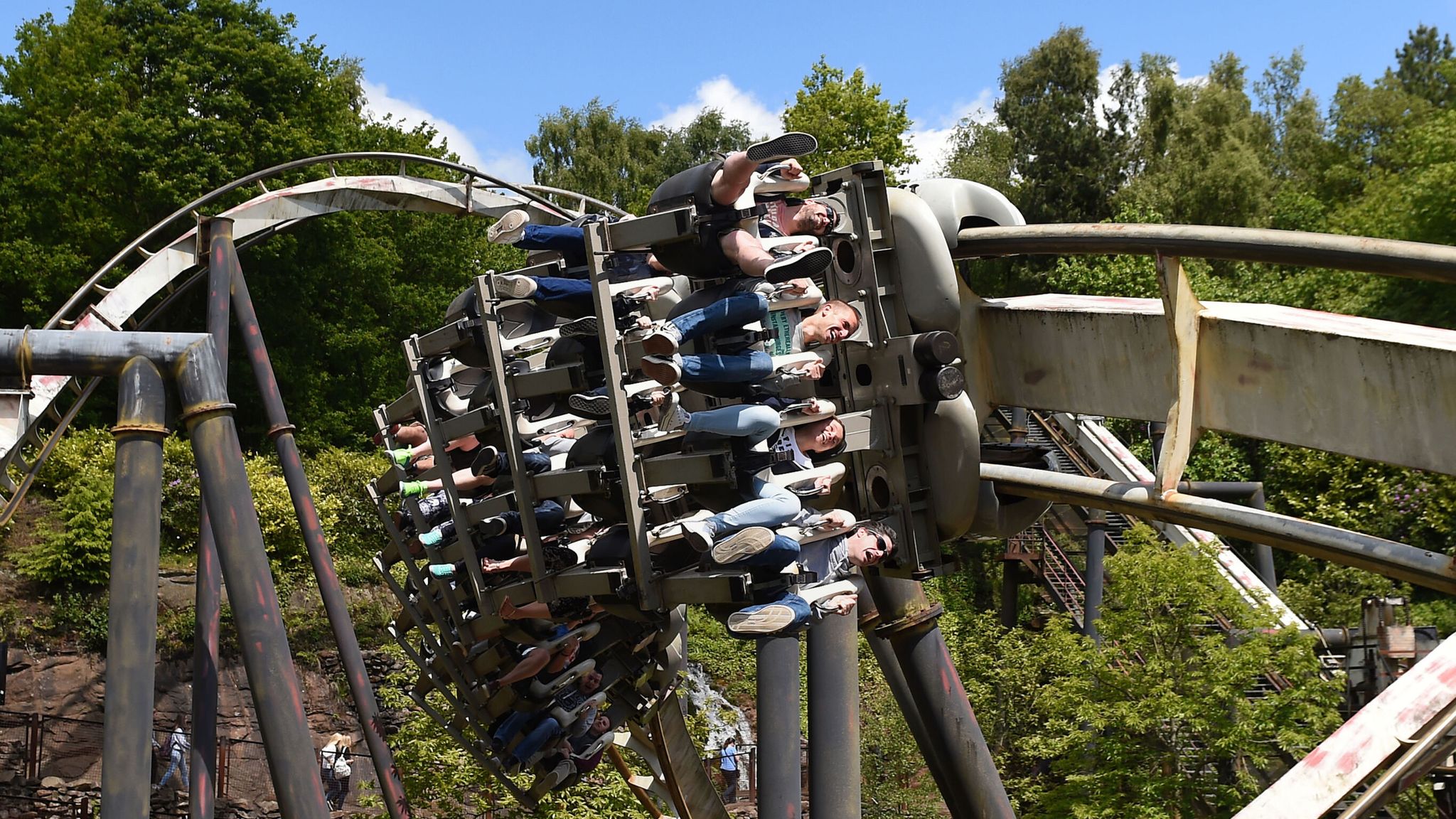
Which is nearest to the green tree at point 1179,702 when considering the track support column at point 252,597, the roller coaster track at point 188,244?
the roller coaster track at point 188,244

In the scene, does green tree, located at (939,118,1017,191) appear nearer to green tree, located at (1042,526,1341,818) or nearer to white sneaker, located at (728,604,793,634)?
green tree, located at (1042,526,1341,818)

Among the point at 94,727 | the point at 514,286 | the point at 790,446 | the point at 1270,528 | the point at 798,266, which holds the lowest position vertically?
the point at 94,727

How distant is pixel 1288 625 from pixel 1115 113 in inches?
1133

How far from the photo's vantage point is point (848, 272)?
21.9 feet

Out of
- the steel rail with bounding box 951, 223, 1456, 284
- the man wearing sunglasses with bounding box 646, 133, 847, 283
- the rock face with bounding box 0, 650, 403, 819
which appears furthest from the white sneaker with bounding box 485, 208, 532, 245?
the rock face with bounding box 0, 650, 403, 819

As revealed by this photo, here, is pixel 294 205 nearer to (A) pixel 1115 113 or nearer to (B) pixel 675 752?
(B) pixel 675 752

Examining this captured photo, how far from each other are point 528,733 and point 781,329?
4.50 m

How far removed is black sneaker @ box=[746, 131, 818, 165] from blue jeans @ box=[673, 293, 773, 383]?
60cm

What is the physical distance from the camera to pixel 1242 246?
4.95 m

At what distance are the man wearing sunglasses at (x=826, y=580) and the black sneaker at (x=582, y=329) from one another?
1354 mm

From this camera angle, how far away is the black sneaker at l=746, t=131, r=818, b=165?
5.89 meters

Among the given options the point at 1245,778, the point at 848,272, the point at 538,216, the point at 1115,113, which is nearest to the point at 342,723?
the point at 538,216

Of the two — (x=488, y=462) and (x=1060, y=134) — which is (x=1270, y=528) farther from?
(x=1060, y=134)

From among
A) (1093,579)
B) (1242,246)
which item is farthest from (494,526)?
(1093,579)
